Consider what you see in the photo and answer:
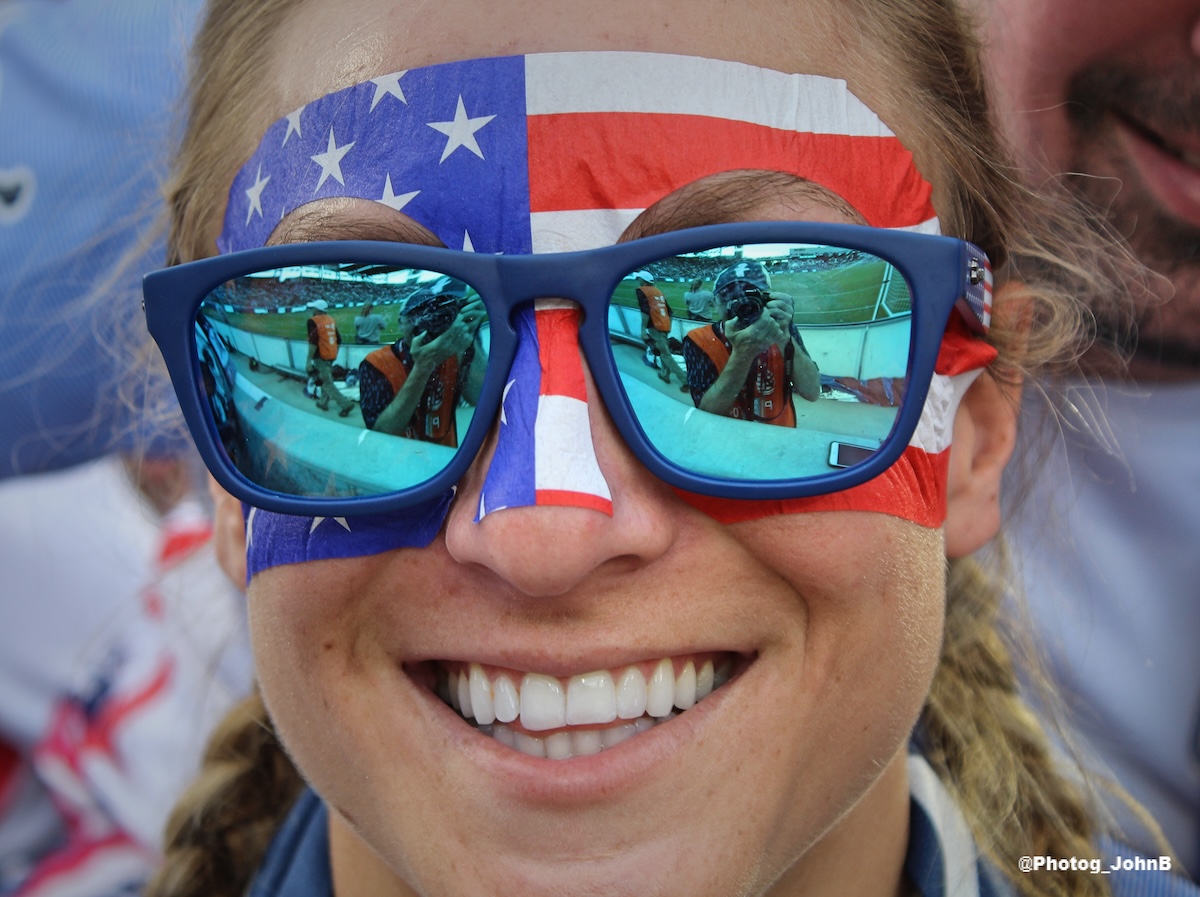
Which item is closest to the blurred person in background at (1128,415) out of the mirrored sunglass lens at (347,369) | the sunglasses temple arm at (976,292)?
the sunglasses temple arm at (976,292)

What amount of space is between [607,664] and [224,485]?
0.57 meters

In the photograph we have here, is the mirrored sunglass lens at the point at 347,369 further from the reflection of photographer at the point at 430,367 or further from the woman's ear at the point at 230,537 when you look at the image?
the woman's ear at the point at 230,537

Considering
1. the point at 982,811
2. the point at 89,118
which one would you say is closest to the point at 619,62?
the point at 982,811

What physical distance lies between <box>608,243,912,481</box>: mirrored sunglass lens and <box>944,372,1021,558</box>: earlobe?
1.40 ft

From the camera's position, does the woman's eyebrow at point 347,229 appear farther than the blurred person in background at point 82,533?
No

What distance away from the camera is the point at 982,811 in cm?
209

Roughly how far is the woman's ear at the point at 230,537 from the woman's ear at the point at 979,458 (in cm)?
115

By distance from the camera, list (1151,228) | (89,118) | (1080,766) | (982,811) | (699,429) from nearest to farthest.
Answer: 1. (699,429)
2. (982,811)
3. (1080,766)
4. (1151,228)
5. (89,118)

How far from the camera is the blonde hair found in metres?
1.75

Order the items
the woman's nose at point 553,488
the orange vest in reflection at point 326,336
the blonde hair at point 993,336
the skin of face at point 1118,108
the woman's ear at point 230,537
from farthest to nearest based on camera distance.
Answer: the skin of face at point 1118,108 → the woman's ear at point 230,537 → the blonde hair at point 993,336 → the orange vest in reflection at point 326,336 → the woman's nose at point 553,488

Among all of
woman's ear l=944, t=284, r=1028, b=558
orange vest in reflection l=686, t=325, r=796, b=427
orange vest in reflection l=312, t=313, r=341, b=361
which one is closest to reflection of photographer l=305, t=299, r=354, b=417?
orange vest in reflection l=312, t=313, r=341, b=361

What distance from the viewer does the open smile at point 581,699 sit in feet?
4.91

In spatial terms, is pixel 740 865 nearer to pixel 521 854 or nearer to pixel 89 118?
pixel 521 854

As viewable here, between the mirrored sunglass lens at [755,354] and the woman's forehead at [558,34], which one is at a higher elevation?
the woman's forehead at [558,34]
